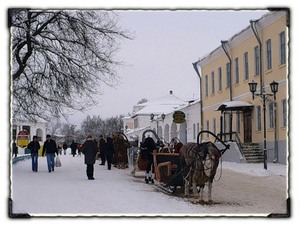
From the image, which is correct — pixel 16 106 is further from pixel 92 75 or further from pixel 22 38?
pixel 92 75

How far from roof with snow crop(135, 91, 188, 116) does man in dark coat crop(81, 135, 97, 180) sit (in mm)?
1102

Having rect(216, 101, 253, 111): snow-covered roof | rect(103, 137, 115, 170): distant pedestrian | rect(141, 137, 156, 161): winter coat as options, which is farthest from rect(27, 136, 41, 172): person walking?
rect(216, 101, 253, 111): snow-covered roof

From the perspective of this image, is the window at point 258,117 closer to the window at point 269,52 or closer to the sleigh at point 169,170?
the window at point 269,52

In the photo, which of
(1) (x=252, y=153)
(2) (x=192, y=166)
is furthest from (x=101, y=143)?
(1) (x=252, y=153)

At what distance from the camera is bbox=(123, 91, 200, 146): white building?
1244 cm

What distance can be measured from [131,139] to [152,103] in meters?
3.34

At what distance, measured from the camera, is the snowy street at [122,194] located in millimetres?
10258

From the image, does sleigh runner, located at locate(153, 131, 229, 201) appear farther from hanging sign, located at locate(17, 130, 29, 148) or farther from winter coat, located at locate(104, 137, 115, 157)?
hanging sign, located at locate(17, 130, 29, 148)

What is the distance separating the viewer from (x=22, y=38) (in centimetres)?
1209

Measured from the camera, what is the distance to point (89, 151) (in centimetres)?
1392

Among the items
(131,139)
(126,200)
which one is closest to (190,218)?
(126,200)

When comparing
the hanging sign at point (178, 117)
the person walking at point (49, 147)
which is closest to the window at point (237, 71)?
the hanging sign at point (178, 117)

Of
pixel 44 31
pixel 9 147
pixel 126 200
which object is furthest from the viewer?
pixel 44 31

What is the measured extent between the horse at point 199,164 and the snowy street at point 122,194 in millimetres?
347
